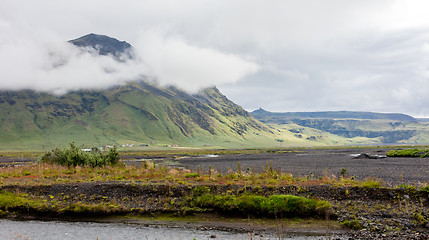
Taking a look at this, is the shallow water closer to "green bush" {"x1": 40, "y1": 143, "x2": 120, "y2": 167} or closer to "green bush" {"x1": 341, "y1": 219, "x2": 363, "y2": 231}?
"green bush" {"x1": 341, "y1": 219, "x2": 363, "y2": 231}

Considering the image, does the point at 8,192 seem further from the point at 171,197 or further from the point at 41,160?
the point at 41,160

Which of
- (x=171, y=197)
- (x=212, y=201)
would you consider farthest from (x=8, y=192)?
(x=212, y=201)

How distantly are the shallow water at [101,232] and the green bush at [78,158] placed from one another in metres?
24.0

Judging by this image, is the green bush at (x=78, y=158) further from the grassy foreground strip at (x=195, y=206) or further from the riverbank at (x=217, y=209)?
the grassy foreground strip at (x=195, y=206)

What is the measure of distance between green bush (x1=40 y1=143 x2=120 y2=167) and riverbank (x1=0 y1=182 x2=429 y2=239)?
16.8 meters

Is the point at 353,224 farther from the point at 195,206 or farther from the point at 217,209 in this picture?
the point at 195,206

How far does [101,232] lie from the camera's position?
19.5 metres

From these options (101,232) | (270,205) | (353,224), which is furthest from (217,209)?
(353,224)

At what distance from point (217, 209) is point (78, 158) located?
31.8m

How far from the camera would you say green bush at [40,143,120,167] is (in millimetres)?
46281

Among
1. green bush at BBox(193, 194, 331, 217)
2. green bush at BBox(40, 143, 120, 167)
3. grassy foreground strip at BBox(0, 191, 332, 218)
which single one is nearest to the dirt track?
green bush at BBox(40, 143, 120, 167)

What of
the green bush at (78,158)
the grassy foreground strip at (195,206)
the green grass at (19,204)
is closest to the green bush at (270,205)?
the grassy foreground strip at (195,206)

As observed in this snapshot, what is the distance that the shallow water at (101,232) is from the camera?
18.1 meters

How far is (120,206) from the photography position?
2381 centimetres
